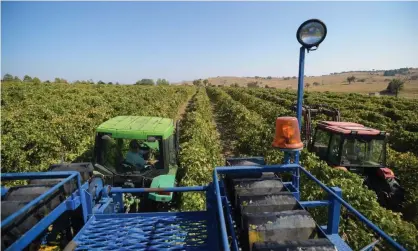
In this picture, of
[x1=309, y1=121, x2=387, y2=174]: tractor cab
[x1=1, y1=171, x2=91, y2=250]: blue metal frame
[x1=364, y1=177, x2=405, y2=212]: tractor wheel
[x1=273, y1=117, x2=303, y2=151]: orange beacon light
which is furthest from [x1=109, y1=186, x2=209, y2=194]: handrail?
[x1=364, y1=177, x2=405, y2=212]: tractor wheel

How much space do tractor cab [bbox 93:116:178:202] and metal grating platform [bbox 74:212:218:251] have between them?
149cm

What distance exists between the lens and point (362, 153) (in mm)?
7426

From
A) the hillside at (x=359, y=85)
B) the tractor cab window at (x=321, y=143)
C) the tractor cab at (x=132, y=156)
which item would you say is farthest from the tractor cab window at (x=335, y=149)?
the hillside at (x=359, y=85)

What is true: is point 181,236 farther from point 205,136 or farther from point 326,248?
point 205,136

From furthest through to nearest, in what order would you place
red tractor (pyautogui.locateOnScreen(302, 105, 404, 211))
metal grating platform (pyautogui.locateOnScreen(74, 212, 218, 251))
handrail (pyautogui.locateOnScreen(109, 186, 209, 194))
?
red tractor (pyautogui.locateOnScreen(302, 105, 404, 211))
handrail (pyautogui.locateOnScreen(109, 186, 209, 194))
metal grating platform (pyautogui.locateOnScreen(74, 212, 218, 251))

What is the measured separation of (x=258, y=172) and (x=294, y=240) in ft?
3.56

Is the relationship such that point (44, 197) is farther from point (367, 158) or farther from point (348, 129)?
point (367, 158)

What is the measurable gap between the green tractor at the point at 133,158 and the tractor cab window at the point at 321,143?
5.10 meters

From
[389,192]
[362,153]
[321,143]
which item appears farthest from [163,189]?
[321,143]

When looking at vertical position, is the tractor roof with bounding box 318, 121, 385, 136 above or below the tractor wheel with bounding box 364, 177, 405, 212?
above

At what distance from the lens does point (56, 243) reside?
3684mm

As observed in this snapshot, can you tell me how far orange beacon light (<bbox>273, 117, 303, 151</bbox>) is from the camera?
10.1ft

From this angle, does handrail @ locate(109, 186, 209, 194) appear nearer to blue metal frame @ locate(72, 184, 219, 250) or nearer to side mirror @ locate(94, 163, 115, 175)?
blue metal frame @ locate(72, 184, 219, 250)

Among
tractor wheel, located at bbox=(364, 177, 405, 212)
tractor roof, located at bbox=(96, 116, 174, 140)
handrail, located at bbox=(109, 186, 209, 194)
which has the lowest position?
tractor wheel, located at bbox=(364, 177, 405, 212)
